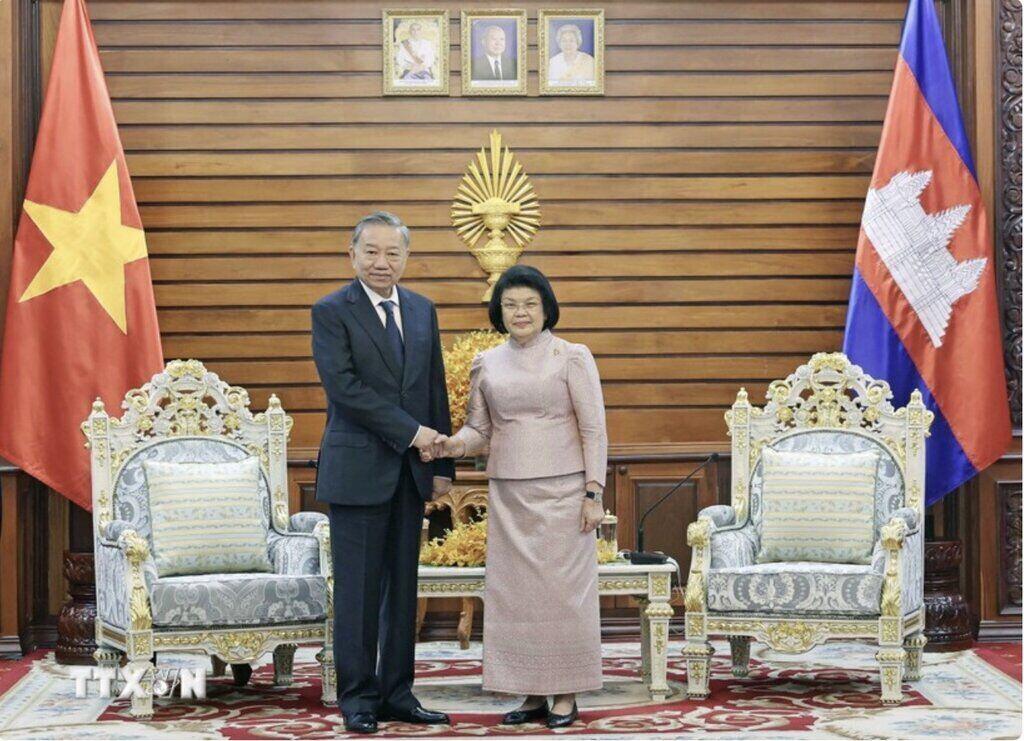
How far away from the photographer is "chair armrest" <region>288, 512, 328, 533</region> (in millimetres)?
5493

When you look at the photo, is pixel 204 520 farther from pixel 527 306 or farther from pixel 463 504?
pixel 527 306

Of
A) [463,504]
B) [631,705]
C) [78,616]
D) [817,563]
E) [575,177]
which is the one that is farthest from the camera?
[575,177]

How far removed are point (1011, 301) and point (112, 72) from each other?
4.02 meters

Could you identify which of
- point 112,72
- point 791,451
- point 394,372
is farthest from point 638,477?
point 112,72

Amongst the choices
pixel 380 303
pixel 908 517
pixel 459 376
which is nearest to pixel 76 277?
pixel 459 376

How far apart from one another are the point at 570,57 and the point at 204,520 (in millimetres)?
2697

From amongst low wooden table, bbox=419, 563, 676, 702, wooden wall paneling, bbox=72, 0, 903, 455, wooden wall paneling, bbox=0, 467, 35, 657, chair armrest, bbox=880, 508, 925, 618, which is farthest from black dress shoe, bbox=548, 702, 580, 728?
wooden wall paneling, bbox=0, 467, 35, 657

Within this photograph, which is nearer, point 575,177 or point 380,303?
point 380,303

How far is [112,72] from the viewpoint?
662cm

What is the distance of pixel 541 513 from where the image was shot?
15.3 ft

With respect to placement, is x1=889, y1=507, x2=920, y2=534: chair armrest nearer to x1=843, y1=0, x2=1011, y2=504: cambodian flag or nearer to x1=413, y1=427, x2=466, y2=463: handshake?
x1=843, y1=0, x2=1011, y2=504: cambodian flag

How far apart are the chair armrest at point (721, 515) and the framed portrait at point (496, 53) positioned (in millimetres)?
2160

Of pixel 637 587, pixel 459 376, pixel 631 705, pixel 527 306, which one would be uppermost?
pixel 527 306

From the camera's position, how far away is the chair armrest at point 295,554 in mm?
5224
